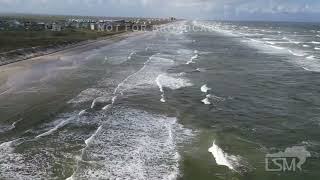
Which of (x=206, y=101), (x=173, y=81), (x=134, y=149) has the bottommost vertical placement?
(x=173, y=81)

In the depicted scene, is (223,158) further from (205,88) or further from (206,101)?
(205,88)

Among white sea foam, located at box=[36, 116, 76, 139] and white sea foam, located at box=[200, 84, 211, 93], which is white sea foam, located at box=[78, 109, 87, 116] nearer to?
white sea foam, located at box=[36, 116, 76, 139]

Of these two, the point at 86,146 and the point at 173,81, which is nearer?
the point at 86,146

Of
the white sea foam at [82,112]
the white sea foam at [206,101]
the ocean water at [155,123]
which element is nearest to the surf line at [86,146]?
the ocean water at [155,123]

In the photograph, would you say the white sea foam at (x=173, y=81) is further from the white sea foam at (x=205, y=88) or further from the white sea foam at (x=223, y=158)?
the white sea foam at (x=223, y=158)

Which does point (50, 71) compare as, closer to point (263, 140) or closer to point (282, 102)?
point (282, 102)

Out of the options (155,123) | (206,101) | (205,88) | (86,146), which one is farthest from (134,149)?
(205,88)

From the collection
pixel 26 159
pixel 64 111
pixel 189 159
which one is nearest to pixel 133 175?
pixel 189 159
